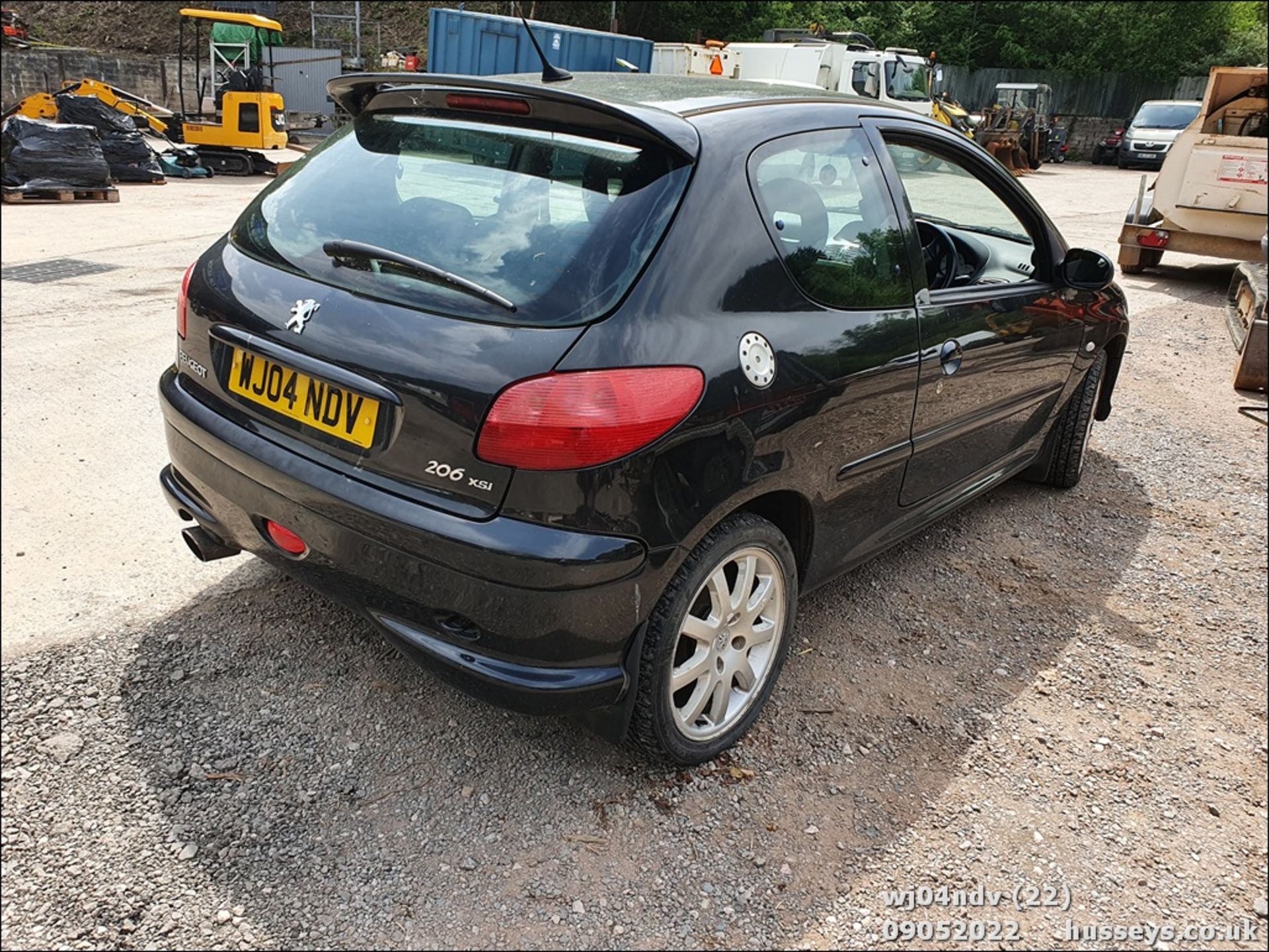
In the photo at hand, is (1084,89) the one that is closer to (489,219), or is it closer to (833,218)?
(833,218)

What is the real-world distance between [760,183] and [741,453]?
2.48ft

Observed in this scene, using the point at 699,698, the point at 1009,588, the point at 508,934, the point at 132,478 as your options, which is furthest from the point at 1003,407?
the point at 132,478

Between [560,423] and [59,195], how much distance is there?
12.4 metres

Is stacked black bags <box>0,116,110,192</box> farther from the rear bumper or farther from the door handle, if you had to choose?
the door handle

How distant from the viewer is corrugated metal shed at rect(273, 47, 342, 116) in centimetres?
2498

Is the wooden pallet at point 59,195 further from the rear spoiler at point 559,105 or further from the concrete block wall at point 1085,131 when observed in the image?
the concrete block wall at point 1085,131

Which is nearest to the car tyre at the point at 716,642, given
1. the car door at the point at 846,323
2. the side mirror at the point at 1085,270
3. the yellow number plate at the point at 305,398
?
the car door at the point at 846,323

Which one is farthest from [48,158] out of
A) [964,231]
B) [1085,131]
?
[1085,131]

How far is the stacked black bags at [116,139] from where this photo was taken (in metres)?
13.9

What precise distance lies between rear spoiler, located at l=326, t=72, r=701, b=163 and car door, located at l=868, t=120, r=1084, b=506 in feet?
3.19

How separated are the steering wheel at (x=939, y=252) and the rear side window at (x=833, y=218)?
2.34ft

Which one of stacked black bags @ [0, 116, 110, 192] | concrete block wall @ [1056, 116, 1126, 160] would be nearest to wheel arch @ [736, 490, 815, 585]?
stacked black bags @ [0, 116, 110, 192]

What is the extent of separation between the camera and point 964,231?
4.31 metres

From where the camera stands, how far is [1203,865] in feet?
8.25
